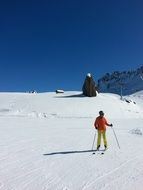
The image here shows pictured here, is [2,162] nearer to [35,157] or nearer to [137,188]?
[35,157]

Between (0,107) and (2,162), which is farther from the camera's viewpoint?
Answer: (0,107)

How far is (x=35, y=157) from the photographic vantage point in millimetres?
11633

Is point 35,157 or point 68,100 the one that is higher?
point 68,100

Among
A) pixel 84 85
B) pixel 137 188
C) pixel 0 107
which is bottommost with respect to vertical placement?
pixel 137 188

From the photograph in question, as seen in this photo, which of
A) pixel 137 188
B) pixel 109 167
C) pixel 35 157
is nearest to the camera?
pixel 137 188

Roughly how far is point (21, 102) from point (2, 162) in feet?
136

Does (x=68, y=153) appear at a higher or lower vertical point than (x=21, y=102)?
lower

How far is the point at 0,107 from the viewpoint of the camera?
47.0m

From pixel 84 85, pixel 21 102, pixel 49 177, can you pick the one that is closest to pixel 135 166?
pixel 49 177

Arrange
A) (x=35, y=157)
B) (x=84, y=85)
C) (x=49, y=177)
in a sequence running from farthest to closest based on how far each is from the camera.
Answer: (x=84, y=85), (x=35, y=157), (x=49, y=177)

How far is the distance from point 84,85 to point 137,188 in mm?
50790

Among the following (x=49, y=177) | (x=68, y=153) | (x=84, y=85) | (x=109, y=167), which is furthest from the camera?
(x=84, y=85)

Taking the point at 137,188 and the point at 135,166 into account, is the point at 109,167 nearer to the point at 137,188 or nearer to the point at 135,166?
the point at 135,166

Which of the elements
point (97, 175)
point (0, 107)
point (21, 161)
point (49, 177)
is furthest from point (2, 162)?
point (0, 107)
